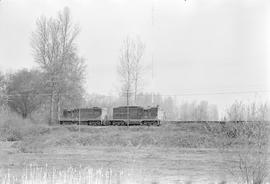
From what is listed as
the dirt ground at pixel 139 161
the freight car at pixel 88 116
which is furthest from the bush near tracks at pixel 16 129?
the dirt ground at pixel 139 161

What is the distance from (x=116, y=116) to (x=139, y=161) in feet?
82.3

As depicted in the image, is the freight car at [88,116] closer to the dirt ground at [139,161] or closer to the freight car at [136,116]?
the freight car at [136,116]

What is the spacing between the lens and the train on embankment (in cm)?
5162

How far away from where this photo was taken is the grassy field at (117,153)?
→ 19855mm

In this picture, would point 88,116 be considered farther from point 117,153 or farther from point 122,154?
point 122,154

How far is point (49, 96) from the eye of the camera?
61.7 m

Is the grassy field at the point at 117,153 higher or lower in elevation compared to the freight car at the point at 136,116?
lower

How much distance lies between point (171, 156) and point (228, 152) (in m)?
13.1

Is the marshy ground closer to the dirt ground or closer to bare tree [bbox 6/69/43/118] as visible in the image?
the dirt ground

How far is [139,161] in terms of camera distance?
28609 millimetres

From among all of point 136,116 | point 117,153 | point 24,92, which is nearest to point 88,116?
point 136,116

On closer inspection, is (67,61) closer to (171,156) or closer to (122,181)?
(171,156)

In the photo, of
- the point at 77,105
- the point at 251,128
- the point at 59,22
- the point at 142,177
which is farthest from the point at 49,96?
the point at 251,128

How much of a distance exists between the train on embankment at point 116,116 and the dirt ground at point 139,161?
45.3ft
